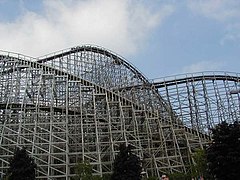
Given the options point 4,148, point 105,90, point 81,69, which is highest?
point 81,69

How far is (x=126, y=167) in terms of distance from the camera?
18797 millimetres

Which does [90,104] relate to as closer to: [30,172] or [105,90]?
[105,90]

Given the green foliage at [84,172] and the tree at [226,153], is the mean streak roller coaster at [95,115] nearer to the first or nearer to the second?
the green foliage at [84,172]

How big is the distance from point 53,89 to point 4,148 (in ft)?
17.7

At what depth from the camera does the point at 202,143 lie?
85.7ft

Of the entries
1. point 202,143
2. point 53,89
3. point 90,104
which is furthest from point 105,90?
point 202,143

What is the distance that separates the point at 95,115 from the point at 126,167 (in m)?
6.45

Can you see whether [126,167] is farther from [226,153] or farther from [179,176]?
[226,153]

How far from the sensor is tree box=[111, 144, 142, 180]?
18.6 meters

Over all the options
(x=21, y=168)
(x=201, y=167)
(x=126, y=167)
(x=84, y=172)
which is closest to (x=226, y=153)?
(x=126, y=167)

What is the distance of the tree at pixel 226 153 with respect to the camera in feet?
50.8

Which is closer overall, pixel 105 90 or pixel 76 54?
pixel 105 90

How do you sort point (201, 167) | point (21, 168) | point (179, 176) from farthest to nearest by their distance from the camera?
point (179, 176), point (201, 167), point (21, 168)

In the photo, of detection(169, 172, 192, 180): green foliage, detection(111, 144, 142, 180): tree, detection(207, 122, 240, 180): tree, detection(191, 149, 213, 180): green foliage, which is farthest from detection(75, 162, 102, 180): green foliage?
detection(207, 122, 240, 180): tree
